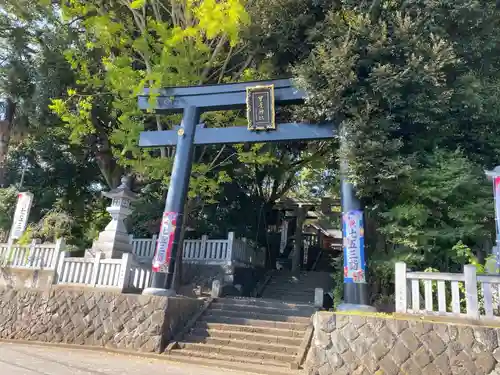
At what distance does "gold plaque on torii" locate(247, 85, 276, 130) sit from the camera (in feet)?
29.6

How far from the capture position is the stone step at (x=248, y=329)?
838cm

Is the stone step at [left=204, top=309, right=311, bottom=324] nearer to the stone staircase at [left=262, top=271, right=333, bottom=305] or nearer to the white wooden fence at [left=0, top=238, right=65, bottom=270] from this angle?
the stone staircase at [left=262, top=271, right=333, bottom=305]

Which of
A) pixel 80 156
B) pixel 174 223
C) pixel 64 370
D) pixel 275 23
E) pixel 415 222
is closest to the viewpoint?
pixel 64 370

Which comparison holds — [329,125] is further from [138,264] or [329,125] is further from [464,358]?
[138,264]

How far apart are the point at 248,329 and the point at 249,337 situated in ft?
1.09

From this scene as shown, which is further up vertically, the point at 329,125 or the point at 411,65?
the point at 411,65

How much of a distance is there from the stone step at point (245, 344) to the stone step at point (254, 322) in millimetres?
675

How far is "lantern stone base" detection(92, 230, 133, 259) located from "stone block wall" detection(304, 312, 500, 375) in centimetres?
571

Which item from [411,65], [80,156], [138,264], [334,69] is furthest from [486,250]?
[80,156]

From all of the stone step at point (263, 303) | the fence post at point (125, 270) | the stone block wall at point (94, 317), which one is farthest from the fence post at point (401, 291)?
the fence post at point (125, 270)

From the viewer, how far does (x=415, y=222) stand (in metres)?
7.59

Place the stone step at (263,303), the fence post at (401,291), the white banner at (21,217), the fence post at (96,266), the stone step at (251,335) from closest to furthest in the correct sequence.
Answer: the fence post at (401,291) → the stone step at (251,335) → the fence post at (96,266) → the stone step at (263,303) → the white banner at (21,217)

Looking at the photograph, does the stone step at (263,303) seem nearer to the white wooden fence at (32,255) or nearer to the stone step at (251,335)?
the stone step at (251,335)

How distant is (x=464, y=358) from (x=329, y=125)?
506cm
